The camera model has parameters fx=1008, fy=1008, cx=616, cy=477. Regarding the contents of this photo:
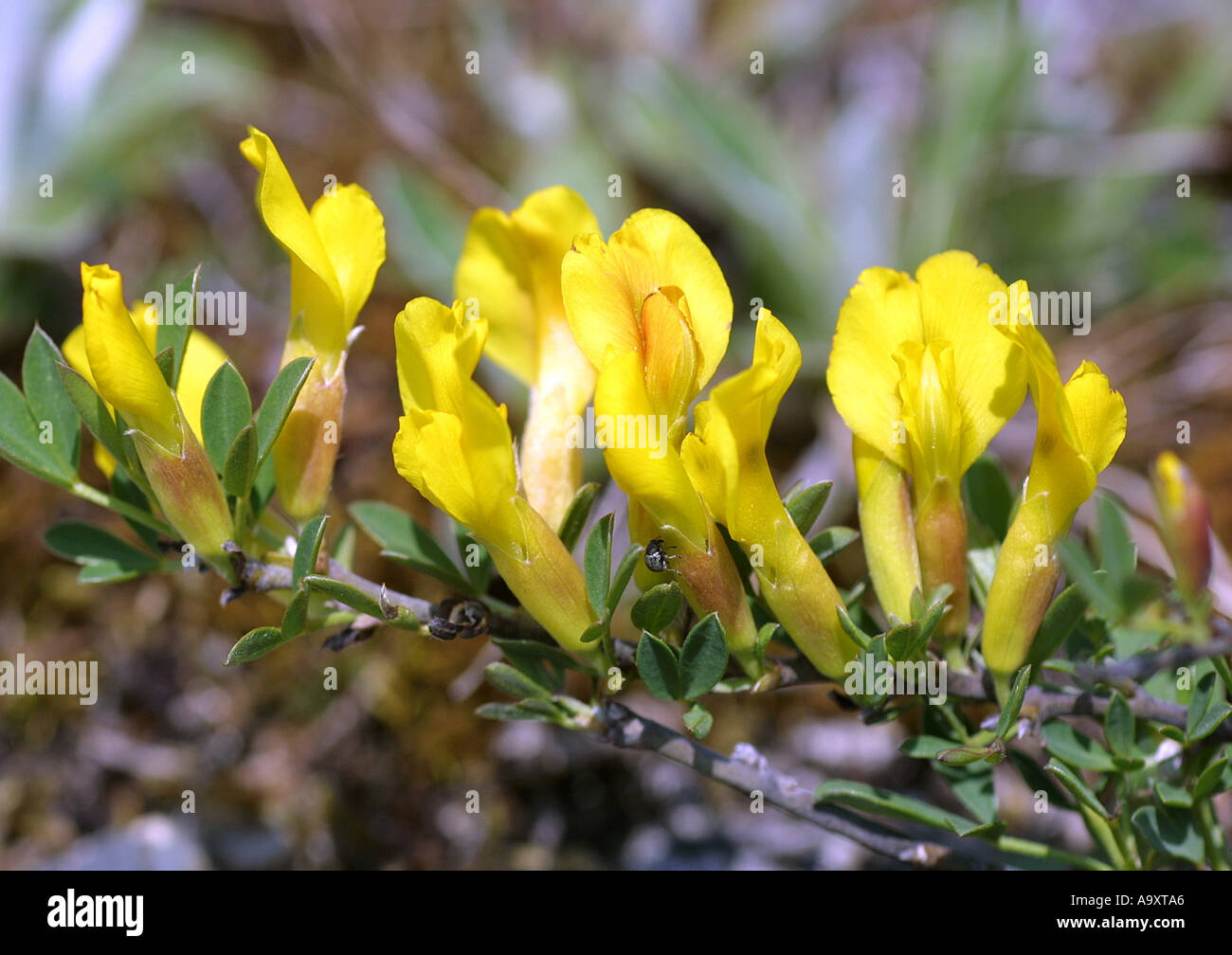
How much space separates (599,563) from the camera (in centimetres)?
71

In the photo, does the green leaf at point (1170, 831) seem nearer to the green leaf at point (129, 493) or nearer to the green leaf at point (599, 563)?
the green leaf at point (599, 563)

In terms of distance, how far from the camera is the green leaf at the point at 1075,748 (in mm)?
766

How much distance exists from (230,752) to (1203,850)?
4.14 ft

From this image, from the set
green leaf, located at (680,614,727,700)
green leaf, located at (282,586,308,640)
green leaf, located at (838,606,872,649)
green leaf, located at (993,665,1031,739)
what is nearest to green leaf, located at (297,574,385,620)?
green leaf, located at (282,586,308,640)

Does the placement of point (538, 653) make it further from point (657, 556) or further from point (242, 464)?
point (242, 464)

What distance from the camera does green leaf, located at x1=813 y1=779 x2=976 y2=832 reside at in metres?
0.73

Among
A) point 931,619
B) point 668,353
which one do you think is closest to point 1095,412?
point 931,619

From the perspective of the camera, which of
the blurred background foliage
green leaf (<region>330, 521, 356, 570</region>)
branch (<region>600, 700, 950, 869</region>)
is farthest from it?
the blurred background foliage

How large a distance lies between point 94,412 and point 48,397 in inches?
4.6

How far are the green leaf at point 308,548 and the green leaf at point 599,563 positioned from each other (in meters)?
0.19

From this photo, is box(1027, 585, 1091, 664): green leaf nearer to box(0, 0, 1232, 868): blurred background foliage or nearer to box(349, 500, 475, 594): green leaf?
box(349, 500, 475, 594): green leaf

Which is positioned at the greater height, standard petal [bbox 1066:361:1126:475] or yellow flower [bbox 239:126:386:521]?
yellow flower [bbox 239:126:386:521]

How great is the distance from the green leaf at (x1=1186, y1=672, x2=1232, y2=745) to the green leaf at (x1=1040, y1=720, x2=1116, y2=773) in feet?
0.21

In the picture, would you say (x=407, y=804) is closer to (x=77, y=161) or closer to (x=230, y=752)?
(x=230, y=752)
